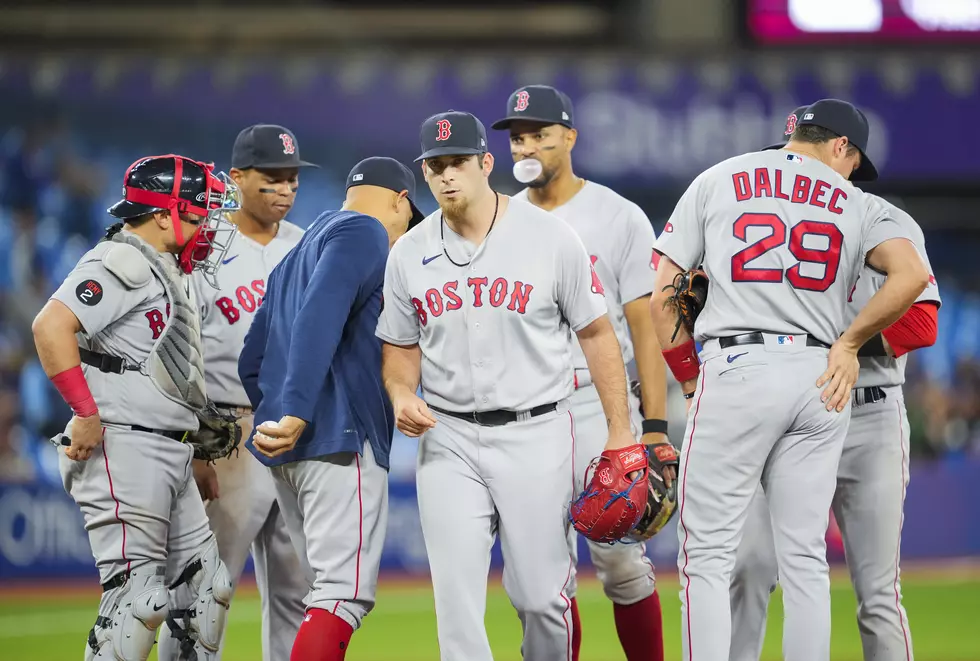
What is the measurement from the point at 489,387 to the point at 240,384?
5.30 feet

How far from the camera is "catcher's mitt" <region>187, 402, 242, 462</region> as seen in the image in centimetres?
496

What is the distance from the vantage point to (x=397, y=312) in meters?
4.54

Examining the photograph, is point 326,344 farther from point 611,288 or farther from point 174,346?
point 611,288

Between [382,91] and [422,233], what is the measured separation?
902 centimetres

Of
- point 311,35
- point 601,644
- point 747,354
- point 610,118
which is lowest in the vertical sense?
point 601,644

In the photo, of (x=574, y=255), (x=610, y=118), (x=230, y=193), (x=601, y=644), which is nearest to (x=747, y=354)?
(x=574, y=255)

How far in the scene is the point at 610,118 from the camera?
13.3m

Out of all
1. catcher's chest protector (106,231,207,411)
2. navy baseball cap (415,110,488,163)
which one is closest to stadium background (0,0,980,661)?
catcher's chest protector (106,231,207,411)

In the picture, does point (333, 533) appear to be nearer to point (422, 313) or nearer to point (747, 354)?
point (422, 313)

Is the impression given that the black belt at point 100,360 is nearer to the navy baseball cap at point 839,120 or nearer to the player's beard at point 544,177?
the player's beard at point 544,177

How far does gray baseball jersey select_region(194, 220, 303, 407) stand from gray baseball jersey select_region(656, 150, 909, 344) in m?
2.15

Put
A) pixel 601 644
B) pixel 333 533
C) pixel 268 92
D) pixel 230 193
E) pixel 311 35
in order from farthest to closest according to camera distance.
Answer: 1. pixel 311 35
2. pixel 268 92
3. pixel 601 644
4. pixel 230 193
5. pixel 333 533

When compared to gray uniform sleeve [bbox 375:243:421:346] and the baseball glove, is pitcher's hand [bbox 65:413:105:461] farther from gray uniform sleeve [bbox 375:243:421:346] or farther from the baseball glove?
the baseball glove

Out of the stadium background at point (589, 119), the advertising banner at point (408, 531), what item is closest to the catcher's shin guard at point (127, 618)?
the advertising banner at point (408, 531)
